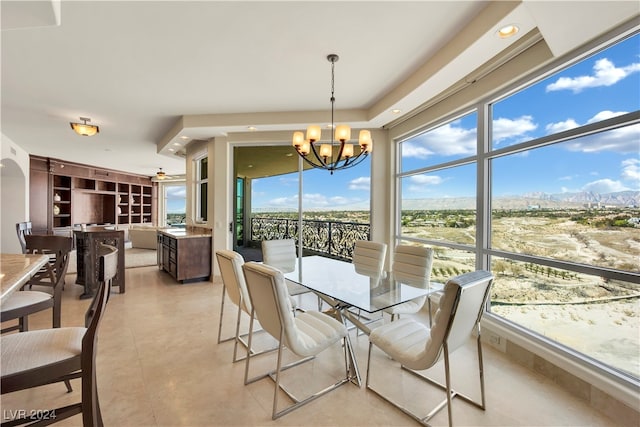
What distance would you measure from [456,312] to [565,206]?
1.64 metres

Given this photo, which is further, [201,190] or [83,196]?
[83,196]

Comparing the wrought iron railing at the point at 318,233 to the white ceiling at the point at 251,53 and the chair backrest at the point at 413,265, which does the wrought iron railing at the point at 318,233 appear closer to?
the white ceiling at the point at 251,53

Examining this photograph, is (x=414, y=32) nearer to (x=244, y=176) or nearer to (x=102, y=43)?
(x=102, y=43)

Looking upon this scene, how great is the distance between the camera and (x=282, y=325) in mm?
1712

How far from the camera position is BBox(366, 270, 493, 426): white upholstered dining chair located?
1.52 m

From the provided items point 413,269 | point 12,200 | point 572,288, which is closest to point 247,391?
point 413,269

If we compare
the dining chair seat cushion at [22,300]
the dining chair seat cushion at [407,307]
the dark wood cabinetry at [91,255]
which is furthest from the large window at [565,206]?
the dark wood cabinetry at [91,255]

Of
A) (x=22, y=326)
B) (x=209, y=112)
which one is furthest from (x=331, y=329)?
(x=209, y=112)

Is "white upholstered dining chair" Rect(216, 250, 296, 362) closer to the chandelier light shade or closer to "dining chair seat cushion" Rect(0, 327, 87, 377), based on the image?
"dining chair seat cushion" Rect(0, 327, 87, 377)

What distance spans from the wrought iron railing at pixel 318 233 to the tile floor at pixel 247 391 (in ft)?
7.71

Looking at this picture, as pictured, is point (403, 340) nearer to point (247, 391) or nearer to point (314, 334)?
point (314, 334)

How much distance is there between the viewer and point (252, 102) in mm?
3857

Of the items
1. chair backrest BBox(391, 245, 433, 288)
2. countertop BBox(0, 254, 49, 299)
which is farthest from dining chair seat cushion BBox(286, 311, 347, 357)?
countertop BBox(0, 254, 49, 299)

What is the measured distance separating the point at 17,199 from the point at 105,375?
7012 mm
